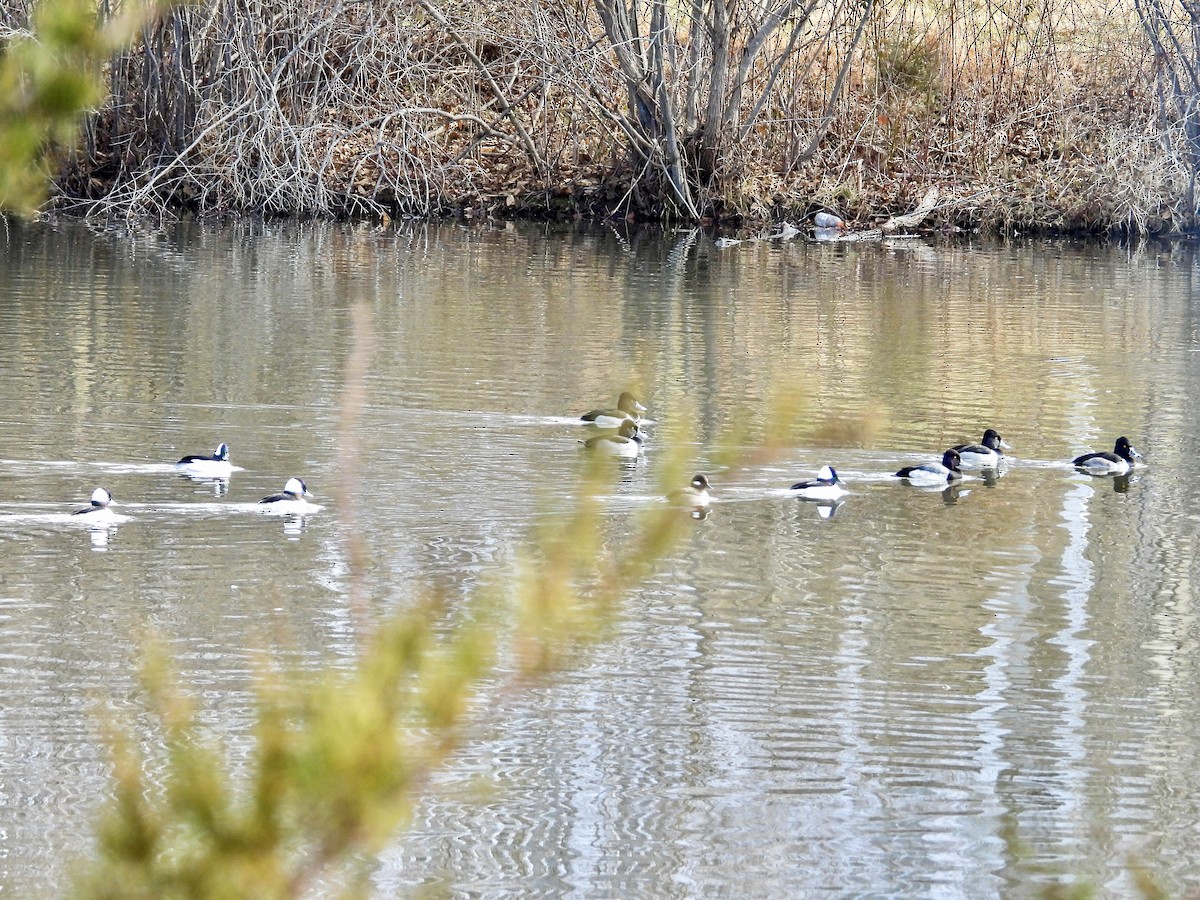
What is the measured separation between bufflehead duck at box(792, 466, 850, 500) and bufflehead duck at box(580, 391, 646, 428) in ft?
5.52

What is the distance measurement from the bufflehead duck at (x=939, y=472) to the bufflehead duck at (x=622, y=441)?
6.04 feet

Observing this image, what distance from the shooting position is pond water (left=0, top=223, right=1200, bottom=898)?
21.5 ft

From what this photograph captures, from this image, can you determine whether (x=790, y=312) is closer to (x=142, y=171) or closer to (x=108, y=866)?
(x=142, y=171)

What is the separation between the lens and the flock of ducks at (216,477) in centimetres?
Answer: 1068

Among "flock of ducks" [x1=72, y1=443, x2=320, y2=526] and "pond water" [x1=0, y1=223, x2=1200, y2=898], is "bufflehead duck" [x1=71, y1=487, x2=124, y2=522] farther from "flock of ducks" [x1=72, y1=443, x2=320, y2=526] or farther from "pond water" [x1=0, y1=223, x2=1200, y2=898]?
"pond water" [x1=0, y1=223, x2=1200, y2=898]

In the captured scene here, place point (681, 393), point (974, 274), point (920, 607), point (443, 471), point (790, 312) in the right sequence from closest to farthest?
point (920, 607)
point (443, 471)
point (681, 393)
point (790, 312)
point (974, 274)

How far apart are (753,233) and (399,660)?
28494 millimetres

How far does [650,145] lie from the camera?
102ft

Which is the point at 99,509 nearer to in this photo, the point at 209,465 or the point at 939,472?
the point at 209,465

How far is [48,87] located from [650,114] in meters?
28.7

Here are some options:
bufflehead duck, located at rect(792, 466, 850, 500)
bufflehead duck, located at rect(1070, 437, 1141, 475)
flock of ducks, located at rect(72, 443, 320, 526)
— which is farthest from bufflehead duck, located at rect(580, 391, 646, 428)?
bufflehead duck, located at rect(1070, 437, 1141, 475)

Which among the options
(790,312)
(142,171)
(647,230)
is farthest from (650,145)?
(790,312)

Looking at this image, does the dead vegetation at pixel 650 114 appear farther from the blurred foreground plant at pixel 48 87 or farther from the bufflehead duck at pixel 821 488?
the blurred foreground plant at pixel 48 87

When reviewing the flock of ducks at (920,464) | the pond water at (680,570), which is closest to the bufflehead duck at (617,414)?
the flock of ducks at (920,464)
